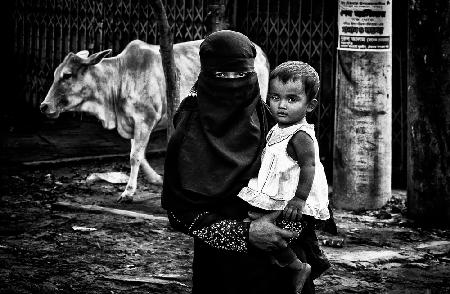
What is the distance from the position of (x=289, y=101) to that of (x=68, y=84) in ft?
18.8

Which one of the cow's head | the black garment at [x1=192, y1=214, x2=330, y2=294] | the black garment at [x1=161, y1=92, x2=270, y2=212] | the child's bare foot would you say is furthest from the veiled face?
the cow's head

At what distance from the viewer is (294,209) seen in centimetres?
297

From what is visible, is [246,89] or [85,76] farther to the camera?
[85,76]

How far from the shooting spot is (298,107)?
10.0 ft

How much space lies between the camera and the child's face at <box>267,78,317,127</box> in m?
3.04

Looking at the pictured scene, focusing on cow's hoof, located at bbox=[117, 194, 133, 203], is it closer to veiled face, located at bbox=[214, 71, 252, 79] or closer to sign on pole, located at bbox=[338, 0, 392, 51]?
sign on pole, located at bbox=[338, 0, 392, 51]

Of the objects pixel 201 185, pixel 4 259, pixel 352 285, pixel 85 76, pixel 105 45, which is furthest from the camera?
pixel 105 45

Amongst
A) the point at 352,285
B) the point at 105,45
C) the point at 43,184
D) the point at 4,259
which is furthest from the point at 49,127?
the point at 352,285

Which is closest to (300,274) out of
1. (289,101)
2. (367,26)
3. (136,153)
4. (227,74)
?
(289,101)

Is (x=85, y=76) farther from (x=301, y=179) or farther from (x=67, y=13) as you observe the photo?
(x=301, y=179)

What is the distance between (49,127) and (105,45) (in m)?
1.65

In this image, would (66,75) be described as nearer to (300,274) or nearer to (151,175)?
(151,175)

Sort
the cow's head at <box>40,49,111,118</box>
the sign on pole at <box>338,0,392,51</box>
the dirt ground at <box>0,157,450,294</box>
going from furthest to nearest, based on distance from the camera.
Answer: the cow's head at <box>40,49,111,118</box> < the sign on pole at <box>338,0,392,51</box> < the dirt ground at <box>0,157,450,294</box>

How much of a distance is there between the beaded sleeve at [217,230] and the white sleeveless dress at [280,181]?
114 mm
